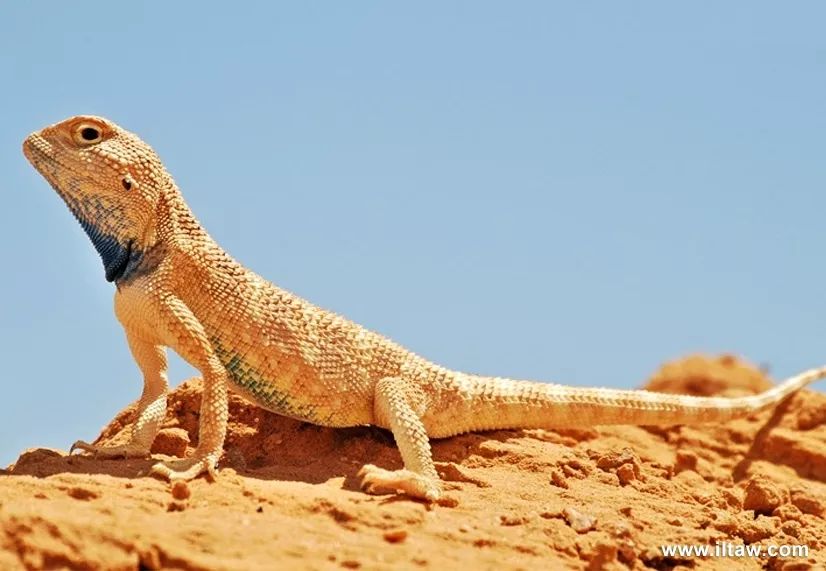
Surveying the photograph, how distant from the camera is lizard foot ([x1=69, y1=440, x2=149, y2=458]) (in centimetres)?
805

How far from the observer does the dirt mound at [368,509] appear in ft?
18.1

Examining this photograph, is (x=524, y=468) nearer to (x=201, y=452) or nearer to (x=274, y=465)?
(x=274, y=465)

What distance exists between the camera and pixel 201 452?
7.27m

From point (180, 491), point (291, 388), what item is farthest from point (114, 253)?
point (180, 491)

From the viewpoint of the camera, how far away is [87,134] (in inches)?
303

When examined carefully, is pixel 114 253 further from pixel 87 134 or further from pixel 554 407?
pixel 554 407

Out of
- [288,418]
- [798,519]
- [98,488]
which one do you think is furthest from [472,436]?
[98,488]

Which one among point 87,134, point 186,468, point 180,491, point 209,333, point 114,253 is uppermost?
point 87,134

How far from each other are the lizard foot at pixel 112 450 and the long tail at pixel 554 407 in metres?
2.66

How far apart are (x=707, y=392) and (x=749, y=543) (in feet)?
43.4

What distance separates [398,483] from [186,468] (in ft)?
4.81

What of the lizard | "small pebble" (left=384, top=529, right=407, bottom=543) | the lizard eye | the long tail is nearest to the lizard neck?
the lizard

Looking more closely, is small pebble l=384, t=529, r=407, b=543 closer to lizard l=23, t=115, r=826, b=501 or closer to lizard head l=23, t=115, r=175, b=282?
lizard l=23, t=115, r=826, b=501

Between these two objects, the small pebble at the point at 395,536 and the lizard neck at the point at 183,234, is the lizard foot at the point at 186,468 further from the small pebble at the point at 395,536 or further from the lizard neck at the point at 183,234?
the lizard neck at the point at 183,234
